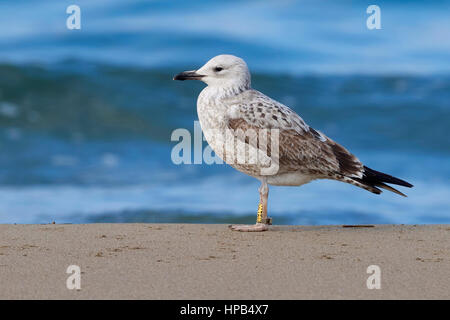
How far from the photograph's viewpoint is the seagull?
5750 mm

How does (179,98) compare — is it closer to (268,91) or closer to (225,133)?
(268,91)

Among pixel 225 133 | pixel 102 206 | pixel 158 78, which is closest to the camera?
pixel 225 133

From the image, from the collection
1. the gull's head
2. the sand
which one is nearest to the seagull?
the gull's head

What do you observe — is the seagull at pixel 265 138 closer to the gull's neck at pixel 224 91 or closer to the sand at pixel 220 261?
the gull's neck at pixel 224 91

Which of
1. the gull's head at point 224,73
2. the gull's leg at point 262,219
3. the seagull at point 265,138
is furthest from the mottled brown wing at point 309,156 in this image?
the gull's head at point 224,73

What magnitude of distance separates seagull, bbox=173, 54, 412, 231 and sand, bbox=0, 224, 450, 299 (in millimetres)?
408

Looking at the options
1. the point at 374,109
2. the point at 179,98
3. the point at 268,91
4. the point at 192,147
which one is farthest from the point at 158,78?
the point at 374,109

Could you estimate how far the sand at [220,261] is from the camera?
3.85m

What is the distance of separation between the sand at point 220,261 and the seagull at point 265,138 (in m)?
0.41

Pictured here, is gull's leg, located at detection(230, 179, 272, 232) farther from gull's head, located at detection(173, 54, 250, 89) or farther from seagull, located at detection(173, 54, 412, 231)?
gull's head, located at detection(173, 54, 250, 89)

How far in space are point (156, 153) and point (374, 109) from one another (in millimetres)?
4730

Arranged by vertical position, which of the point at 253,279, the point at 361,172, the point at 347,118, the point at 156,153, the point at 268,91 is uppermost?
the point at 268,91

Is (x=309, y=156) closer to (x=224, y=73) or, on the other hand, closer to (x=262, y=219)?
(x=262, y=219)

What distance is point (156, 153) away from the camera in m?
12.6
